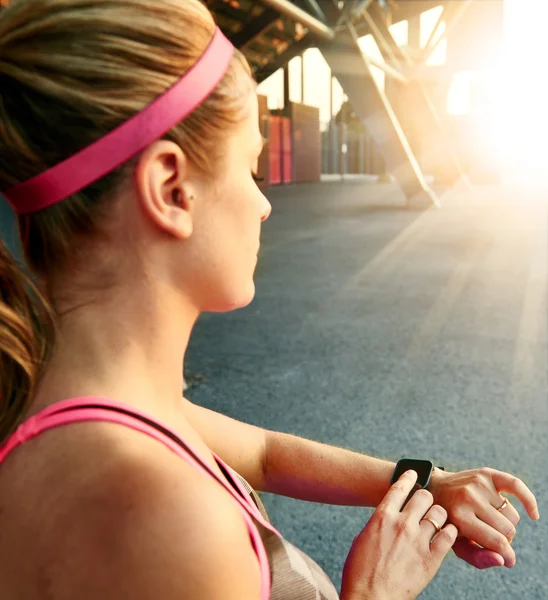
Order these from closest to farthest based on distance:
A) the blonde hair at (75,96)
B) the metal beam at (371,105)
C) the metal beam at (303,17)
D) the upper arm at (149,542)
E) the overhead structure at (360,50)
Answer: the upper arm at (149,542), the blonde hair at (75,96), the metal beam at (303,17), the overhead structure at (360,50), the metal beam at (371,105)

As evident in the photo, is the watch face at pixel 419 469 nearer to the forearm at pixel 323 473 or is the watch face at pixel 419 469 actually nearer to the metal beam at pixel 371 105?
the forearm at pixel 323 473

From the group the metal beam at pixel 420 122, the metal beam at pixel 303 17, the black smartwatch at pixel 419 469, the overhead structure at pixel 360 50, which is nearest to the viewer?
the black smartwatch at pixel 419 469

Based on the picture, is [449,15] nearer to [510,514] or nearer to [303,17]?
[303,17]

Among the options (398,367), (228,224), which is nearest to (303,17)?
(398,367)

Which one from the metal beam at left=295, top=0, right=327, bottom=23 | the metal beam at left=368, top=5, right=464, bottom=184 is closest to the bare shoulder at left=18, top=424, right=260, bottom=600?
the metal beam at left=295, top=0, right=327, bottom=23

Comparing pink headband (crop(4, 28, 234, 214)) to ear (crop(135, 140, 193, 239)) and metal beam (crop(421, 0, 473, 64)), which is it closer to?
ear (crop(135, 140, 193, 239))

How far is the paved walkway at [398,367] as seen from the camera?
7.01ft

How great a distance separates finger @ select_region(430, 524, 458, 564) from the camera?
0.87m

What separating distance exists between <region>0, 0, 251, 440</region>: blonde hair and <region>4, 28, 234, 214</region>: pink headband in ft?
0.03

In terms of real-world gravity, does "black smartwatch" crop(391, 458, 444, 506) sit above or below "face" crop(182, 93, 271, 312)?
below

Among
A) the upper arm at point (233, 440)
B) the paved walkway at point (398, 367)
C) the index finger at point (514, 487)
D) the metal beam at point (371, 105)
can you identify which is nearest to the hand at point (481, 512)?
the index finger at point (514, 487)

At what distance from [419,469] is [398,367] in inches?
94.5

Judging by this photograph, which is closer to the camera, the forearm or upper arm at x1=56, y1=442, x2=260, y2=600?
upper arm at x1=56, y1=442, x2=260, y2=600

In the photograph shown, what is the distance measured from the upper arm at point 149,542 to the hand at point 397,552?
25cm
